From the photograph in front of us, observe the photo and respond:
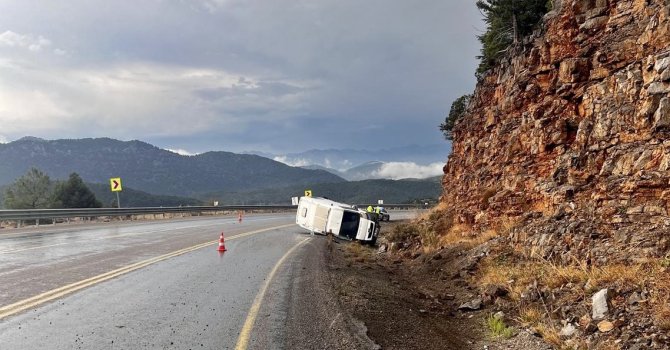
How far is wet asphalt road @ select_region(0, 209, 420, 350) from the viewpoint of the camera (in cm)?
651

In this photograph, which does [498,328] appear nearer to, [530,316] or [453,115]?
[530,316]

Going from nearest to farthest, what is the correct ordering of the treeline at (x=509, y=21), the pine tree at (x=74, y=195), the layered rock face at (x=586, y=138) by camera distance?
the layered rock face at (x=586, y=138) < the treeline at (x=509, y=21) < the pine tree at (x=74, y=195)

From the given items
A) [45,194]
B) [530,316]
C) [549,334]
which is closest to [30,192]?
[45,194]

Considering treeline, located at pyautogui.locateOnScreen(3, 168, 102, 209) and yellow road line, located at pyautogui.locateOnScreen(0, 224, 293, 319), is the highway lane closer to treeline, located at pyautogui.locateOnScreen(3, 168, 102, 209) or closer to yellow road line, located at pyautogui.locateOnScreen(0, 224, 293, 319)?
yellow road line, located at pyautogui.locateOnScreen(0, 224, 293, 319)

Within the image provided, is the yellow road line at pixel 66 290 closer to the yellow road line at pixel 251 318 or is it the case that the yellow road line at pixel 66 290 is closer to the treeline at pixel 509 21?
the yellow road line at pixel 251 318

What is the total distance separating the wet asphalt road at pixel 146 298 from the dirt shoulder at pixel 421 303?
0.94 m

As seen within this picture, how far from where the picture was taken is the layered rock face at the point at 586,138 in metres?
9.41

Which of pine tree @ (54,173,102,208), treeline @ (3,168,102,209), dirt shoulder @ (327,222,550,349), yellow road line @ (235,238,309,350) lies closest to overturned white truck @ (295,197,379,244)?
dirt shoulder @ (327,222,550,349)

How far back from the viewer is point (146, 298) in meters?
8.93

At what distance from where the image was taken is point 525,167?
48.4 feet

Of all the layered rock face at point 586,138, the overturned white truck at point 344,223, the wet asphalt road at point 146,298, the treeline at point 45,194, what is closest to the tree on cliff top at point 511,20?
the layered rock face at point 586,138

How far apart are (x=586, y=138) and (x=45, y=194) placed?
80.9 metres

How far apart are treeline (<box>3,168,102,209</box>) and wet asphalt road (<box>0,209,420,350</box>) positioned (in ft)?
185

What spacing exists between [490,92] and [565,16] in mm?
7793
